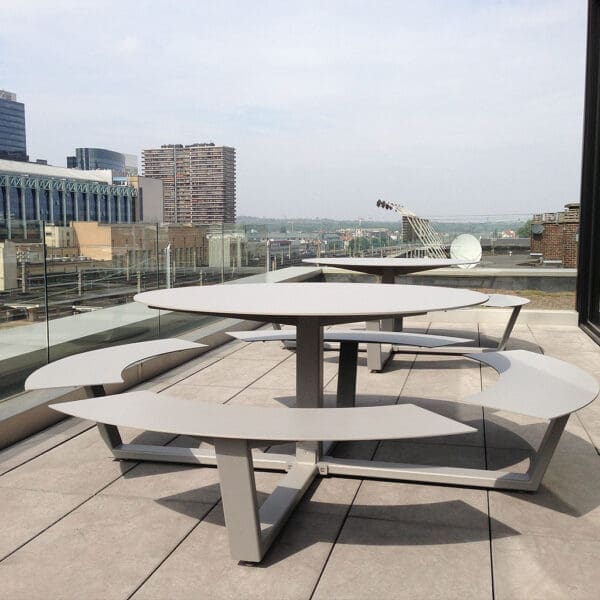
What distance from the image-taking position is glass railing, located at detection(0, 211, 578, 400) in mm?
4077

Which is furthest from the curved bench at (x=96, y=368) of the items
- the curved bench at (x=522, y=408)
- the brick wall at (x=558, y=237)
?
the brick wall at (x=558, y=237)

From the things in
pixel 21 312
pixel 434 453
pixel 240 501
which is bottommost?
pixel 434 453

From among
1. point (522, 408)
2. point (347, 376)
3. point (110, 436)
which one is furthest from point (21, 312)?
point (522, 408)

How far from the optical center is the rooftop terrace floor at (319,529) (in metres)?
2.22

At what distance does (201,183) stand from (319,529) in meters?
113

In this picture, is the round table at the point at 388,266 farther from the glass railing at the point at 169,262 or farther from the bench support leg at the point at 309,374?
the bench support leg at the point at 309,374

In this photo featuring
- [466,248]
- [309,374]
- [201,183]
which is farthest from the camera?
[201,183]

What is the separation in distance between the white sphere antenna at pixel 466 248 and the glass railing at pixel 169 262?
0.05 m

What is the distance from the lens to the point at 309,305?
2.94 metres

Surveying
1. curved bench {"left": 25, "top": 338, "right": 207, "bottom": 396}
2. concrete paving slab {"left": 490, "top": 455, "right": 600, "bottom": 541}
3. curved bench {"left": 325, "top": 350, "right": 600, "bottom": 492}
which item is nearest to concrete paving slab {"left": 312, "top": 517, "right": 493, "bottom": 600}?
concrete paving slab {"left": 490, "top": 455, "right": 600, "bottom": 541}

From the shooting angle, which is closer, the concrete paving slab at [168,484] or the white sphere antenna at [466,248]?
the concrete paving slab at [168,484]

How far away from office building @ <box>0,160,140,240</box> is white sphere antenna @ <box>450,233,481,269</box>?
85.4 metres

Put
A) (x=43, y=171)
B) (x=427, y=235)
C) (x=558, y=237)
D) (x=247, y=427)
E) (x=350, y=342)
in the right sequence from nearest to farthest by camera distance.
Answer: (x=247, y=427) < (x=350, y=342) < (x=558, y=237) < (x=427, y=235) < (x=43, y=171)

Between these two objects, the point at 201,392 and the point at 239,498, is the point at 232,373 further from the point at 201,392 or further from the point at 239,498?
the point at 239,498
